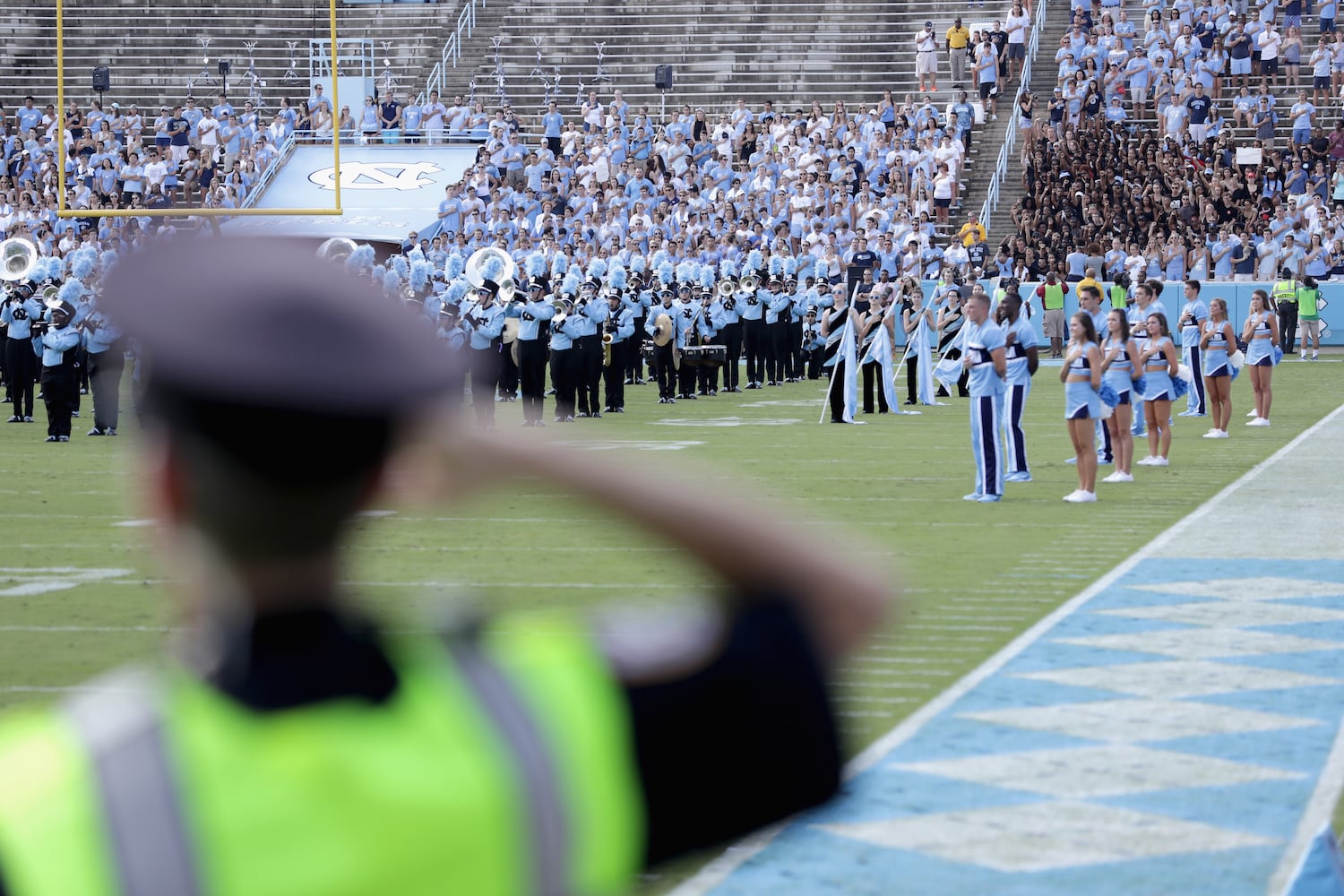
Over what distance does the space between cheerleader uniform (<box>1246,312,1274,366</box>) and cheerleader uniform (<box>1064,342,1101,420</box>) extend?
686cm

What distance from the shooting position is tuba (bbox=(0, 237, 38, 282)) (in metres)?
24.7

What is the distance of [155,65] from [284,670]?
45258mm

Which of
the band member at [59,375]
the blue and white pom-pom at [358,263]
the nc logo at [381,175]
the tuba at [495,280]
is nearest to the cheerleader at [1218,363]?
the tuba at [495,280]

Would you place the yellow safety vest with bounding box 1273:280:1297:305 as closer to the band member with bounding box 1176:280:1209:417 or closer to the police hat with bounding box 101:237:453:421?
the band member with bounding box 1176:280:1209:417

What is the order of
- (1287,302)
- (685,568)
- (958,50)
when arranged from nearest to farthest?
(685,568) → (1287,302) → (958,50)

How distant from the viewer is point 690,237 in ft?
121

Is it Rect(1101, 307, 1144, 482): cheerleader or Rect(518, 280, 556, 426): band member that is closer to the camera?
Rect(1101, 307, 1144, 482): cheerleader

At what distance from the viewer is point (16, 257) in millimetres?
25156

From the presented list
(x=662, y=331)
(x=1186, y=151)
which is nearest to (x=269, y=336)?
(x=662, y=331)

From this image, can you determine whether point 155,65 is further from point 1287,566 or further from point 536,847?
point 536,847

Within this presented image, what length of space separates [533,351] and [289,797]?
2116 centimetres

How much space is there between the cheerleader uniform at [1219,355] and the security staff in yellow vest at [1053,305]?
50.7 ft

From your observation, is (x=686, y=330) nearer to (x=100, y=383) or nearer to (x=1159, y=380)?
(x=100, y=383)

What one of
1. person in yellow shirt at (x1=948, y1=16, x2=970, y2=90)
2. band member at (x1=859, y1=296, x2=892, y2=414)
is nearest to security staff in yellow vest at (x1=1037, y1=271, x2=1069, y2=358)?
person in yellow shirt at (x1=948, y1=16, x2=970, y2=90)
